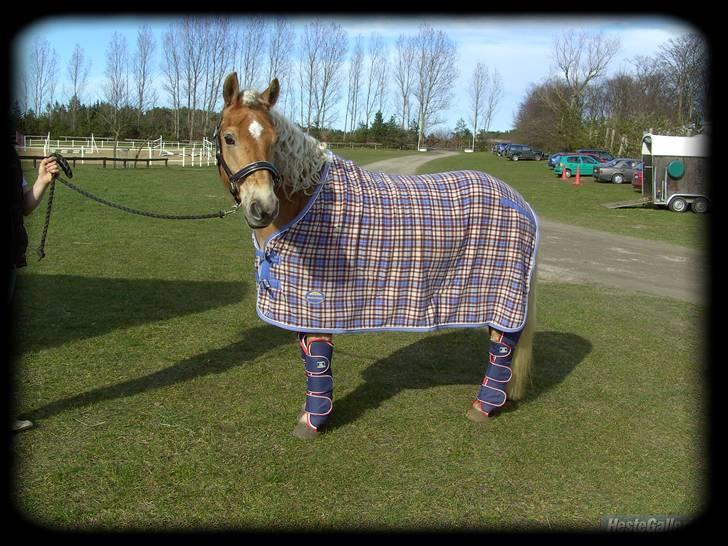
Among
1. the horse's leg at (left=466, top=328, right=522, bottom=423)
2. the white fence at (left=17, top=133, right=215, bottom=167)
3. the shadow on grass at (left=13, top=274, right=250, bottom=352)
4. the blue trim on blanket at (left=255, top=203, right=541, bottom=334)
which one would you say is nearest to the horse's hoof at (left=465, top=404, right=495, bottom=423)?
the horse's leg at (left=466, top=328, right=522, bottom=423)

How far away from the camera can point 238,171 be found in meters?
3.37

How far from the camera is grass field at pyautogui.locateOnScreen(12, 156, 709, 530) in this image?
10.5ft

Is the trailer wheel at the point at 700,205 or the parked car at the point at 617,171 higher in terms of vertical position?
the parked car at the point at 617,171

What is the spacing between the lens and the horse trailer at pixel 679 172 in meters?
19.5

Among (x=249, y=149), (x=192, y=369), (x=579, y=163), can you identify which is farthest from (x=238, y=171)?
(x=579, y=163)

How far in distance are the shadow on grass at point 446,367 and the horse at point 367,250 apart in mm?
604

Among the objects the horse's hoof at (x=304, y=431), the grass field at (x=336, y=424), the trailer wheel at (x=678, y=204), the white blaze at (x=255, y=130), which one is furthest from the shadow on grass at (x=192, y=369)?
the trailer wheel at (x=678, y=204)

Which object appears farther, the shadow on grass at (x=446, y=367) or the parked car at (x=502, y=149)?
the parked car at (x=502, y=149)

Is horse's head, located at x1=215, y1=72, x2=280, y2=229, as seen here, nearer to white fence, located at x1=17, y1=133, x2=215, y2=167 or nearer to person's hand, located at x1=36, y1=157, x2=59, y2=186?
person's hand, located at x1=36, y1=157, x2=59, y2=186

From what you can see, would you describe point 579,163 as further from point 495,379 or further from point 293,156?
point 293,156

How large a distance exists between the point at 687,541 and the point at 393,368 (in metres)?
2.72

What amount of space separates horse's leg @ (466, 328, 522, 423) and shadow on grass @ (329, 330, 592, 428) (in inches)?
19.1

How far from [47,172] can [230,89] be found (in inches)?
48.4

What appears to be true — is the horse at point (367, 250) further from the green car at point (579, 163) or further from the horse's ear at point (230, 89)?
the green car at point (579, 163)
